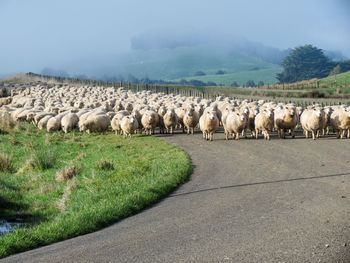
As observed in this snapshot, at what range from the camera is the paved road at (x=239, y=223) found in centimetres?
709

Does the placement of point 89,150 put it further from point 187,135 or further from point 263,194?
point 263,194

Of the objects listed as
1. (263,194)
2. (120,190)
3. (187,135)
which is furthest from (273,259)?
(187,135)

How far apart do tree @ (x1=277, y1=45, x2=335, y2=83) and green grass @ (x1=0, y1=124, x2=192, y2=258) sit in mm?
113955

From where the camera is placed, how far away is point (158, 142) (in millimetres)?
21531

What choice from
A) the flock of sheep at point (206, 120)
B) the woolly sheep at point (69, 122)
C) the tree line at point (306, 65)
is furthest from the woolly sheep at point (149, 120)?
the tree line at point (306, 65)

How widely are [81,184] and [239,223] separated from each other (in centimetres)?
665

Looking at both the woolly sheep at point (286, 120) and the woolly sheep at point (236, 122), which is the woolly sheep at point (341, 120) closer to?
the woolly sheep at point (286, 120)

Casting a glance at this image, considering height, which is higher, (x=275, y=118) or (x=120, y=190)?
(x=275, y=118)

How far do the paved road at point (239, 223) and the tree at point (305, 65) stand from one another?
120627 millimetres

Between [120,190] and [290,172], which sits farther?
[290,172]

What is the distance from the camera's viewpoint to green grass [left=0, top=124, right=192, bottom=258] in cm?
952

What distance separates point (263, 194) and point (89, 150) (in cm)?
1192

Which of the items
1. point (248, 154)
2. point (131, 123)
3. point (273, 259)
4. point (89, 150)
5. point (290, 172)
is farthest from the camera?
point (131, 123)

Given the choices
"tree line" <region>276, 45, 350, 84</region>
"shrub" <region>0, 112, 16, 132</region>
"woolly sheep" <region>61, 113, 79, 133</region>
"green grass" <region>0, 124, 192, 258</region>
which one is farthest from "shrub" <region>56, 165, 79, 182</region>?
"tree line" <region>276, 45, 350, 84</region>
